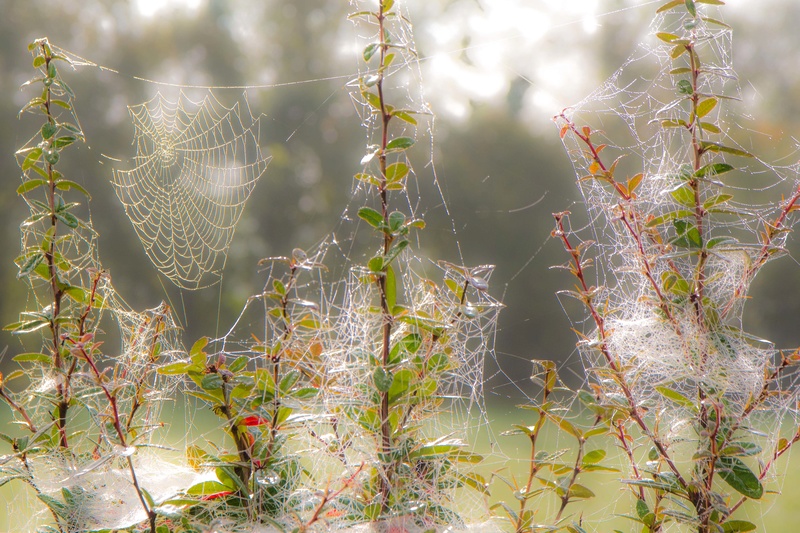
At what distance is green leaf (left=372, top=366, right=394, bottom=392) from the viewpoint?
308 mm

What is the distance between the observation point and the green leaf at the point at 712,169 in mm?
337

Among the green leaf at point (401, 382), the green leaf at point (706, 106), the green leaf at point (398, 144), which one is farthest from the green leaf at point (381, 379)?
the green leaf at point (706, 106)

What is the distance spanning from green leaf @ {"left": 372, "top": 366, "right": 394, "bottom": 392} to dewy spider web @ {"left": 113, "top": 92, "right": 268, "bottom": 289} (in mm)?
709

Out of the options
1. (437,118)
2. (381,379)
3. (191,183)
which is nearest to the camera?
(381,379)

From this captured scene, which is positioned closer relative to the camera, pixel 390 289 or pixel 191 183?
pixel 390 289

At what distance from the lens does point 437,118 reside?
0.94 meters

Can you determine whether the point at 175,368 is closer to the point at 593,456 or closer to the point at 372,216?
the point at 372,216

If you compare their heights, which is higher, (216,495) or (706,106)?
(706,106)

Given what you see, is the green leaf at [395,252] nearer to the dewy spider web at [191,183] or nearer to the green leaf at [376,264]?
the green leaf at [376,264]

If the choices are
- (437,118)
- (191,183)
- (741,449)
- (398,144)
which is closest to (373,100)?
(398,144)

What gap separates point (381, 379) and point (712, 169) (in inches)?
7.9

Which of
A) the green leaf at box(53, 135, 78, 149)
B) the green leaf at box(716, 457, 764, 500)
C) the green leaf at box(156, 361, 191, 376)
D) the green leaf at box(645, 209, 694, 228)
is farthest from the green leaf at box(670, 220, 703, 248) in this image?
the green leaf at box(53, 135, 78, 149)

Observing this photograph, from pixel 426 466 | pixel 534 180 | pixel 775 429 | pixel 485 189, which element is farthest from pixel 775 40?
pixel 426 466

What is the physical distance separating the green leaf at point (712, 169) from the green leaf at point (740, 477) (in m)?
0.15
